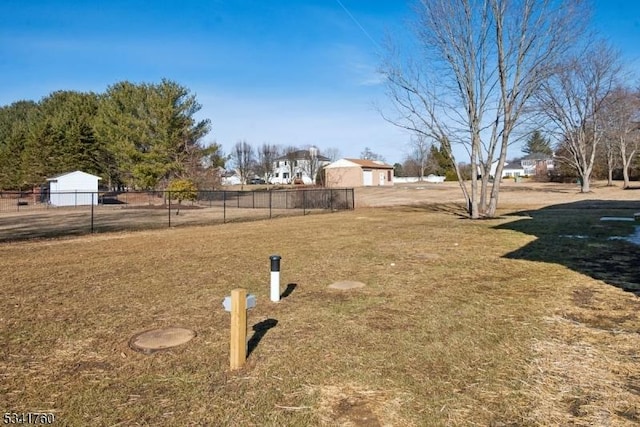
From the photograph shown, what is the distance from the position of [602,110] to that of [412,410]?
1505 inches

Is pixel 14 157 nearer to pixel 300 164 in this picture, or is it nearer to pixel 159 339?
pixel 300 164

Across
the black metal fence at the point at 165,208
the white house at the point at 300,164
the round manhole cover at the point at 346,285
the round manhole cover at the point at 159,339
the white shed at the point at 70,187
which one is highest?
the white house at the point at 300,164

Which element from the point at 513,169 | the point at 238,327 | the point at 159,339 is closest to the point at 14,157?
the point at 159,339

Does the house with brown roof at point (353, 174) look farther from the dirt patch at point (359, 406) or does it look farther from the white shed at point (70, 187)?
the dirt patch at point (359, 406)

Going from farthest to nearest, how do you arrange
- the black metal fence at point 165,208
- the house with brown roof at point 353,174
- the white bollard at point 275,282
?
the house with brown roof at point 353,174 → the black metal fence at point 165,208 → the white bollard at point 275,282

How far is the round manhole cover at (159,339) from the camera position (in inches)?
144

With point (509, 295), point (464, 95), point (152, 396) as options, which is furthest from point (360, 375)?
point (464, 95)

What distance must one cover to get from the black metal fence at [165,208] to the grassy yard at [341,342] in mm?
10121

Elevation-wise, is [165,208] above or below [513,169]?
below

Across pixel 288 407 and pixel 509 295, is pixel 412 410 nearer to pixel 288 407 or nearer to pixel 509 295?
pixel 288 407

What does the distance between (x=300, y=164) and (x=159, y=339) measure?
241 ft

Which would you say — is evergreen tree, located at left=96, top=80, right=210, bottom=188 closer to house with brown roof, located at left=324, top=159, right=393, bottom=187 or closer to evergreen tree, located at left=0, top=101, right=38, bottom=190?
evergreen tree, located at left=0, top=101, right=38, bottom=190

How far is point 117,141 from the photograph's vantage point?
33312 millimetres

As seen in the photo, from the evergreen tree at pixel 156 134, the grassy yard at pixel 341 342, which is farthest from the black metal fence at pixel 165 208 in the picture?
the grassy yard at pixel 341 342
